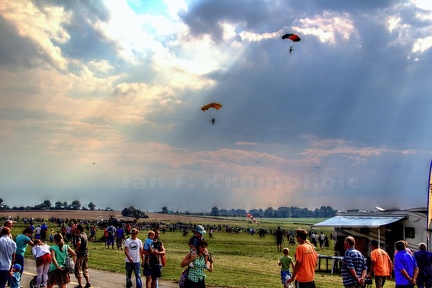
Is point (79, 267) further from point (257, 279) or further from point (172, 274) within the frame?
point (257, 279)

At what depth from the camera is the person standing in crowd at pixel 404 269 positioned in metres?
12.6

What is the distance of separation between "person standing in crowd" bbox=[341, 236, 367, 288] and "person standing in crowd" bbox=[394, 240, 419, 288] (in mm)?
1504

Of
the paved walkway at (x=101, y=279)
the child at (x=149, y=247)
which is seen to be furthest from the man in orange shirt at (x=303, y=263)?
the paved walkway at (x=101, y=279)

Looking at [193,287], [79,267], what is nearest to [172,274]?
[79,267]

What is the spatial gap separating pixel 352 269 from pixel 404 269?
6.68 feet

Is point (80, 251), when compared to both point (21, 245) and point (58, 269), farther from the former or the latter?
point (58, 269)

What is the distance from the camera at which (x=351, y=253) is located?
1155cm

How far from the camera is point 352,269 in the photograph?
448 inches

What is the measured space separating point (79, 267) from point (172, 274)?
19.4 feet

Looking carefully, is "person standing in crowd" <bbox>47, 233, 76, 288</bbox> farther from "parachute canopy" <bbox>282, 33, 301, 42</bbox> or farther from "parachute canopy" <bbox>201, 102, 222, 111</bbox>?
"parachute canopy" <bbox>282, 33, 301, 42</bbox>

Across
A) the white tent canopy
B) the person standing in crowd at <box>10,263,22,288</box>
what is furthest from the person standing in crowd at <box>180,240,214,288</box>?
the white tent canopy

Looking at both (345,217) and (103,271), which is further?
(345,217)

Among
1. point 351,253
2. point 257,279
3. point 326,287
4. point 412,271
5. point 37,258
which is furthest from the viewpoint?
point 257,279

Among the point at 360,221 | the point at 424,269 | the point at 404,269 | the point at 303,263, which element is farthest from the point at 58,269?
the point at 360,221
